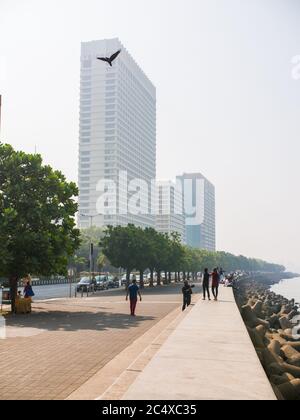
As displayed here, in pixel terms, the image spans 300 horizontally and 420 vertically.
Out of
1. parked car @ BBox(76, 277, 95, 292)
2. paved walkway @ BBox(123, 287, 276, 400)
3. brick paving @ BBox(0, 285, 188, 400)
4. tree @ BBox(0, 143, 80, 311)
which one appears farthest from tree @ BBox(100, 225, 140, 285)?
paved walkway @ BBox(123, 287, 276, 400)

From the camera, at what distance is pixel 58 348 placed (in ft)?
40.5

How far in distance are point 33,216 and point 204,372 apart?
16598 mm

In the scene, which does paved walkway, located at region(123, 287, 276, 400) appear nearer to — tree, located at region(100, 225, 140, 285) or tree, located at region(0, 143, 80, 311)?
tree, located at region(0, 143, 80, 311)

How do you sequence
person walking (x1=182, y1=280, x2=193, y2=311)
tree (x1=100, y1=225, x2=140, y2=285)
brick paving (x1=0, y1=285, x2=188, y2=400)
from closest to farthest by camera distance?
1. brick paving (x1=0, y1=285, x2=188, y2=400)
2. person walking (x1=182, y1=280, x2=193, y2=311)
3. tree (x1=100, y1=225, x2=140, y2=285)

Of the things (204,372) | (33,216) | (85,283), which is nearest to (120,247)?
(85,283)

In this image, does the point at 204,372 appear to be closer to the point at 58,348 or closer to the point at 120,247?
the point at 58,348

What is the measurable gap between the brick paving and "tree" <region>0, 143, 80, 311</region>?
2.91m

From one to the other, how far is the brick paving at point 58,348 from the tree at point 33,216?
9.55 ft

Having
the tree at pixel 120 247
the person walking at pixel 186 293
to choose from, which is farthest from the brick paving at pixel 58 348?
the tree at pixel 120 247

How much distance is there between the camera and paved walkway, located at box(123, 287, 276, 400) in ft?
21.1

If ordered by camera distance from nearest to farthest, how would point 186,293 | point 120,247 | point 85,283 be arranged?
point 186,293 → point 85,283 → point 120,247

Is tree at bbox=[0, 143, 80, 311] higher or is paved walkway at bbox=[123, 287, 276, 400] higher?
tree at bbox=[0, 143, 80, 311]

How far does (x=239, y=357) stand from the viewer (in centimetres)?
927

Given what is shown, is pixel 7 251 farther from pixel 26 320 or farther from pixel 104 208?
pixel 104 208
